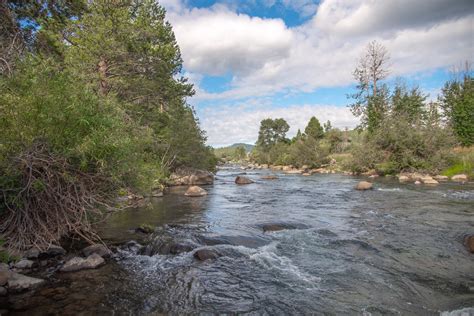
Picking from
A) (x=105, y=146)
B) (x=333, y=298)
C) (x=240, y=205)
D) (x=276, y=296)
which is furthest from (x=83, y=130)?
(x=240, y=205)

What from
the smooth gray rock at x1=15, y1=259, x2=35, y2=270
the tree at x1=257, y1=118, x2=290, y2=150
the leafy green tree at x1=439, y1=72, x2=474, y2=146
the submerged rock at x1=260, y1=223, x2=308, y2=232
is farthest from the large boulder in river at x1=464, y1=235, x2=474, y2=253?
the tree at x1=257, y1=118, x2=290, y2=150

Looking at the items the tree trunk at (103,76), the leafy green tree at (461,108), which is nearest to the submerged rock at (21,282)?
the tree trunk at (103,76)

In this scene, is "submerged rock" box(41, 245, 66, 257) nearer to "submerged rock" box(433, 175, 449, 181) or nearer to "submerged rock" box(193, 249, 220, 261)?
"submerged rock" box(193, 249, 220, 261)

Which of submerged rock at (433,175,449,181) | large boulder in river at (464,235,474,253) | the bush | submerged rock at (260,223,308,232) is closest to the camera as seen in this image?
the bush

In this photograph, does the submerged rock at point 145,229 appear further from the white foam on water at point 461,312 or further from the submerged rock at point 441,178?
the submerged rock at point 441,178

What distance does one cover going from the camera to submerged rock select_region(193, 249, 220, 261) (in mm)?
9852

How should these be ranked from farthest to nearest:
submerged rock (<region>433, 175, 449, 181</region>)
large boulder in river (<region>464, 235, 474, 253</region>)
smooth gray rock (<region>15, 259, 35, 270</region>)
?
submerged rock (<region>433, 175, 449, 181</region>)
large boulder in river (<region>464, 235, 474, 253</region>)
smooth gray rock (<region>15, 259, 35, 270</region>)

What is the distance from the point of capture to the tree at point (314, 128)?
88.6m

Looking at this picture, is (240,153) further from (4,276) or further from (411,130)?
(4,276)

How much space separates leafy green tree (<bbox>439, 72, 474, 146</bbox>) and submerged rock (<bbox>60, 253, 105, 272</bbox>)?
46122 millimetres

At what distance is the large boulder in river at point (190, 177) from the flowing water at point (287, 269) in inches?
773

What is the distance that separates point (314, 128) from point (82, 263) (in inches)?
3383

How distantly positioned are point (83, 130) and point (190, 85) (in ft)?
74.5

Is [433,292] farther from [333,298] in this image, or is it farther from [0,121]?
[0,121]
